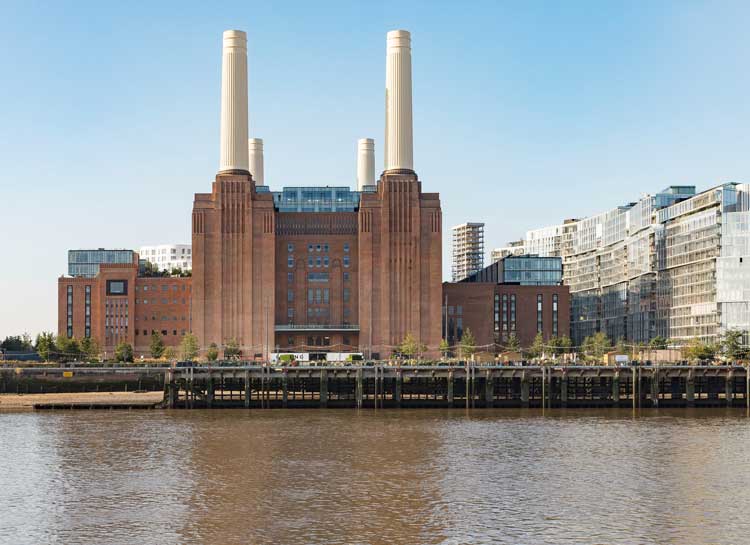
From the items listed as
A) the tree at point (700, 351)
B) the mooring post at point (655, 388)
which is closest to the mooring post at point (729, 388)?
the mooring post at point (655, 388)

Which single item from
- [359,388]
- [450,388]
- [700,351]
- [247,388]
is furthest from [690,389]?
[247,388]

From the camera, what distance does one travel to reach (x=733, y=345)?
544 feet

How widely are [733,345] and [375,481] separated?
4403 inches

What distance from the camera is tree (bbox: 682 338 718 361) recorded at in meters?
165

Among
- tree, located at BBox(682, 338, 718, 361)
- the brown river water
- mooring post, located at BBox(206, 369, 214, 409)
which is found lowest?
the brown river water

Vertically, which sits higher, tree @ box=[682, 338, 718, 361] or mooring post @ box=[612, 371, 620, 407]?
tree @ box=[682, 338, 718, 361]

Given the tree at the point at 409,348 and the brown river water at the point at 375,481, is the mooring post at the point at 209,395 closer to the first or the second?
the brown river water at the point at 375,481

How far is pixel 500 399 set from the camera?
130 metres

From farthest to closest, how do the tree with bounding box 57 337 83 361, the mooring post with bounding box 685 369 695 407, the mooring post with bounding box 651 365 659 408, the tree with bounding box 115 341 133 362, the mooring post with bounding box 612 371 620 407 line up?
the tree with bounding box 57 337 83 361
the tree with bounding box 115 341 133 362
the mooring post with bounding box 612 371 620 407
the mooring post with bounding box 685 369 695 407
the mooring post with bounding box 651 365 659 408

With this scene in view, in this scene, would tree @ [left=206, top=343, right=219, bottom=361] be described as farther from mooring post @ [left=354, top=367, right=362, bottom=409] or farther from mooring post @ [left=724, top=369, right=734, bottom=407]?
mooring post @ [left=724, top=369, right=734, bottom=407]

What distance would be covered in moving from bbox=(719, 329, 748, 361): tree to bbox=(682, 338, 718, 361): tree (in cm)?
180

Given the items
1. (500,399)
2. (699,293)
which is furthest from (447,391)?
(699,293)

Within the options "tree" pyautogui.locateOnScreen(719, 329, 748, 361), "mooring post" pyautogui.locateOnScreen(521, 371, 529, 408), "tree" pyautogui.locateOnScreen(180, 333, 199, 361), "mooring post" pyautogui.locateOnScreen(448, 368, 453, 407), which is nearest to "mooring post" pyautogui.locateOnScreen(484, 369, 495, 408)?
"mooring post" pyautogui.locateOnScreen(521, 371, 529, 408)

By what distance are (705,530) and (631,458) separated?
2537 centimetres
